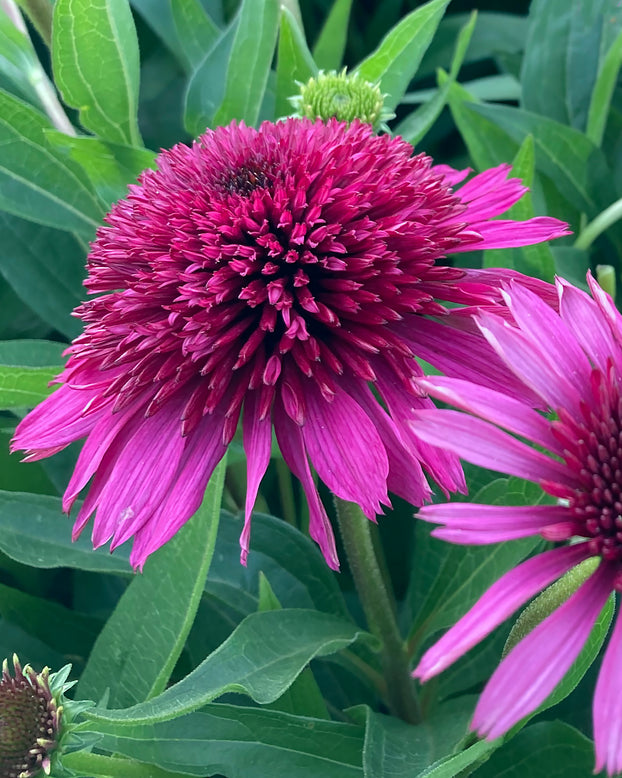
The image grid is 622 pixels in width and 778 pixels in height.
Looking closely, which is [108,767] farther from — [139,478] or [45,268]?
[45,268]

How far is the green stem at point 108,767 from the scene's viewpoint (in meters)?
0.42

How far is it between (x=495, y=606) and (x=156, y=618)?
0.86 ft

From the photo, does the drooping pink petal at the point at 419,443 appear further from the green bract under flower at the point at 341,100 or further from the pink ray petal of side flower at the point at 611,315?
the green bract under flower at the point at 341,100

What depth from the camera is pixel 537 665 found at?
30cm

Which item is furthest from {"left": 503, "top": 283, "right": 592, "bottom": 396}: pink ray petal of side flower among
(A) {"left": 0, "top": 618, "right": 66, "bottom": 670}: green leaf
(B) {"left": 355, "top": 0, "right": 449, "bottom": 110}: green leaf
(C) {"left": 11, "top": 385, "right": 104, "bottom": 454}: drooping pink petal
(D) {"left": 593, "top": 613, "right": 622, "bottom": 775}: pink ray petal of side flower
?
(A) {"left": 0, "top": 618, "right": 66, "bottom": 670}: green leaf

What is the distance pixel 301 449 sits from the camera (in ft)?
1.33

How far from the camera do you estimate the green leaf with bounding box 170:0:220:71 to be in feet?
2.44

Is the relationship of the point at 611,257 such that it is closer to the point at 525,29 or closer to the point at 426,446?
the point at 525,29

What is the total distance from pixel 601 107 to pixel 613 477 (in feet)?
1.69

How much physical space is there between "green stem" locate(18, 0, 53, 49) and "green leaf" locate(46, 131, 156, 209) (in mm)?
102

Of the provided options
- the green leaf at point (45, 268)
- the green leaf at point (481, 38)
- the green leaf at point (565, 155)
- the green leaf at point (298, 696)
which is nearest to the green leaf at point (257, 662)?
the green leaf at point (298, 696)

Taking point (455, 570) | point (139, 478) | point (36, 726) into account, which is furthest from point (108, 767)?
point (455, 570)

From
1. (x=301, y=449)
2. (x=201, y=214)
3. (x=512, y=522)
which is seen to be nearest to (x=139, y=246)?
(x=201, y=214)

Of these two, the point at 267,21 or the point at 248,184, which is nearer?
the point at 248,184
